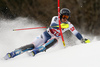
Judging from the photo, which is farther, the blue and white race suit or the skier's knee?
the blue and white race suit

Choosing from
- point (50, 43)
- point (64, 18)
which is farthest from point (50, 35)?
point (64, 18)

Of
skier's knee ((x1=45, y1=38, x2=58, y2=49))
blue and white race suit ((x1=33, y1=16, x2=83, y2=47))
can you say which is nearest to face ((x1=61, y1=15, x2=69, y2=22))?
blue and white race suit ((x1=33, y1=16, x2=83, y2=47))

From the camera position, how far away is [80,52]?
241cm

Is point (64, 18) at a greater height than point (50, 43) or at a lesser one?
greater

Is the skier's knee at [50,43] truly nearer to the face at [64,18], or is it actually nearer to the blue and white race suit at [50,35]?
the blue and white race suit at [50,35]

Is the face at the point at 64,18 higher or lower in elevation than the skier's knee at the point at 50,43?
higher

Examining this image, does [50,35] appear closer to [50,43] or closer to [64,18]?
[50,43]

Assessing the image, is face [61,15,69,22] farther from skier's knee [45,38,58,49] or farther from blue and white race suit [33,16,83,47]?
skier's knee [45,38,58,49]

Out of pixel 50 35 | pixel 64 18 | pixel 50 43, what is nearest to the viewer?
pixel 50 43

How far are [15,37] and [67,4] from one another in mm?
5377

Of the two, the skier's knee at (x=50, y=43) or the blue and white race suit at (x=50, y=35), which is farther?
the blue and white race suit at (x=50, y=35)

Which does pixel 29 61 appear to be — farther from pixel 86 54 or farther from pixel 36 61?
pixel 86 54

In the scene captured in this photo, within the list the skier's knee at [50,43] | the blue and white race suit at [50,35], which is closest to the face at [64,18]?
the blue and white race suit at [50,35]

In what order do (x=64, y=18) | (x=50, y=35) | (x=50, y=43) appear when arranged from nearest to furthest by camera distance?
1. (x=50, y=43)
2. (x=64, y=18)
3. (x=50, y=35)
